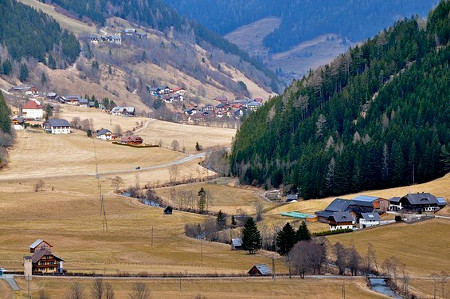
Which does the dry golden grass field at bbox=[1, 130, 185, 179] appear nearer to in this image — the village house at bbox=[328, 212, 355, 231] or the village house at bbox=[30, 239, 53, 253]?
the village house at bbox=[328, 212, 355, 231]

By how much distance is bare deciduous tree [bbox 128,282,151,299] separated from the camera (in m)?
71.9

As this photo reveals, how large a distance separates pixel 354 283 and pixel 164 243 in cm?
2451

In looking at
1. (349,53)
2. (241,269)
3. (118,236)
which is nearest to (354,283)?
(241,269)

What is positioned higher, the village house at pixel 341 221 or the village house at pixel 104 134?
the village house at pixel 104 134

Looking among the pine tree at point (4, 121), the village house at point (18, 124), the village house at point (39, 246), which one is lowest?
the village house at point (39, 246)

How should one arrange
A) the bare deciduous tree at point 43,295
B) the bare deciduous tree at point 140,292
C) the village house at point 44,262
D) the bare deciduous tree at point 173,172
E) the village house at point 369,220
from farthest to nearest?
the bare deciduous tree at point 173,172 < the village house at point 369,220 < the village house at point 44,262 < the bare deciduous tree at point 43,295 < the bare deciduous tree at point 140,292

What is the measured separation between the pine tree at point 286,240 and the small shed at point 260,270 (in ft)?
25.9

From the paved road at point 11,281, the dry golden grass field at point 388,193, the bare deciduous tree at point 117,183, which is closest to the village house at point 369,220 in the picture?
the dry golden grass field at point 388,193

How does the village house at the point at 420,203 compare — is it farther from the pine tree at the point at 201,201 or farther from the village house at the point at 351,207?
the pine tree at the point at 201,201

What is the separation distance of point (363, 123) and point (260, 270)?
6725 centimetres

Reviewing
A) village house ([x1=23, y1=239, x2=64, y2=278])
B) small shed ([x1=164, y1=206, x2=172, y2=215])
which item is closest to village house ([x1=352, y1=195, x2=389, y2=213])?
small shed ([x1=164, y1=206, x2=172, y2=215])

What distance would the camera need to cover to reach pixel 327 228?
106938mm

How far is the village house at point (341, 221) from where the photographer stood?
10712 cm

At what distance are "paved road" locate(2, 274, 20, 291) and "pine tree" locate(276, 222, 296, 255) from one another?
25774 mm
